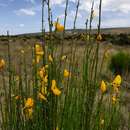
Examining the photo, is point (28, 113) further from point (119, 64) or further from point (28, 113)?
point (119, 64)

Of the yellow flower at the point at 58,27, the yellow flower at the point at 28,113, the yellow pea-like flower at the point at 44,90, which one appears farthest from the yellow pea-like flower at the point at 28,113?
the yellow flower at the point at 58,27

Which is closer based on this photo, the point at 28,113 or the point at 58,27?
the point at 58,27

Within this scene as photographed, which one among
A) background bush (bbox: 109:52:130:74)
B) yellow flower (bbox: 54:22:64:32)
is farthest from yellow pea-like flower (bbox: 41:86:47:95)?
background bush (bbox: 109:52:130:74)

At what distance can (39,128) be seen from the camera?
283cm

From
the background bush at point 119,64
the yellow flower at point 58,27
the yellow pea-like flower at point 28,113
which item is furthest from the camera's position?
the background bush at point 119,64

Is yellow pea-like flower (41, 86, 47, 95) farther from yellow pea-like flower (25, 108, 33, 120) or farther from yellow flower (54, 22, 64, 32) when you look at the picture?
yellow flower (54, 22, 64, 32)

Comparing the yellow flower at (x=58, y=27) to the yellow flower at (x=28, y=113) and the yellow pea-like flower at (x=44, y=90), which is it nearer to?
the yellow pea-like flower at (x=44, y=90)

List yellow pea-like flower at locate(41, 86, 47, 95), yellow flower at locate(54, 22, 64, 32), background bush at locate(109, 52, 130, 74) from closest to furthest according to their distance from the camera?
yellow flower at locate(54, 22, 64, 32) < yellow pea-like flower at locate(41, 86, 47, 95) < background bush at locate(109, 52, 130, 74)

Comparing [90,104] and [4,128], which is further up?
[90,104]

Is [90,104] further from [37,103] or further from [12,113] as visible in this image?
[12,113]

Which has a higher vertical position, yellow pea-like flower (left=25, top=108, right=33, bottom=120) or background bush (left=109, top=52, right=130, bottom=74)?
yellow pea-like flower (left=25, top=108, right=33, bottom=120)

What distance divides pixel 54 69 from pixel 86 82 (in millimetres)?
305

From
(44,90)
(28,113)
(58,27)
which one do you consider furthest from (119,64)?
(58,27)

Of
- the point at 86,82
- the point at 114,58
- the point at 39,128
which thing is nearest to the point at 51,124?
the point at 39,128
